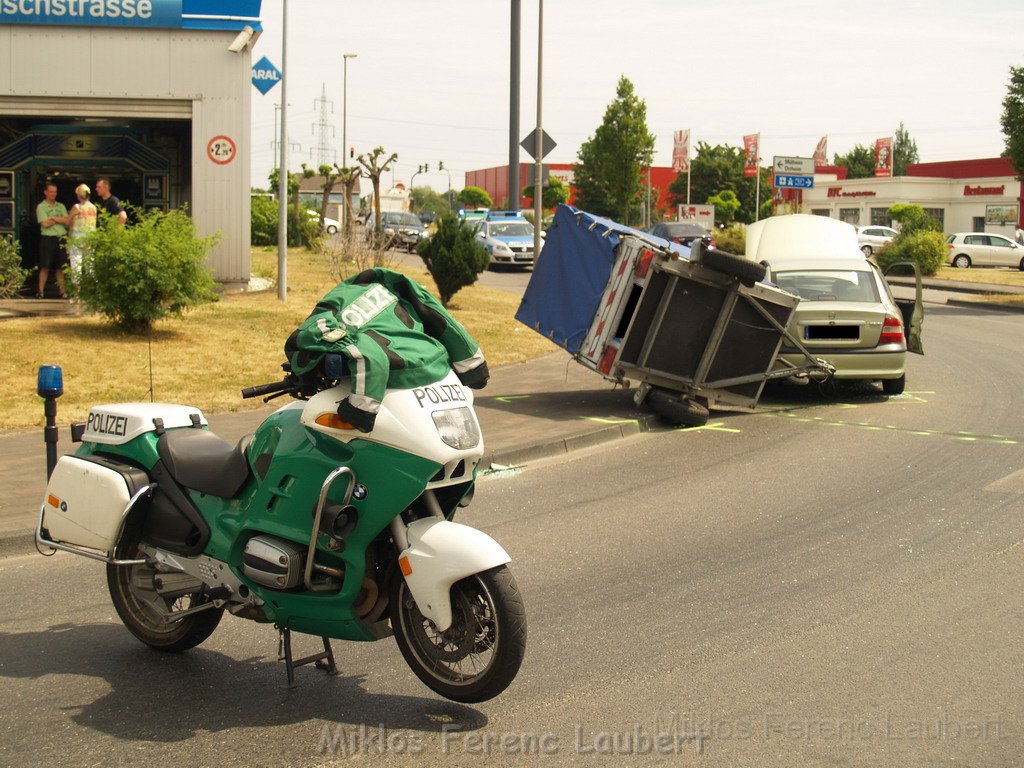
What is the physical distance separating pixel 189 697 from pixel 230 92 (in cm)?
1578

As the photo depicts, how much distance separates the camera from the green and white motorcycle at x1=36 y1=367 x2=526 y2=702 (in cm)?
438

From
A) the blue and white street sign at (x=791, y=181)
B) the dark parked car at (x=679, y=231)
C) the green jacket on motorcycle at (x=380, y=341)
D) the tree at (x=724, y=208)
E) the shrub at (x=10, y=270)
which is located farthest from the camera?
the tree at (x=724, y=208)

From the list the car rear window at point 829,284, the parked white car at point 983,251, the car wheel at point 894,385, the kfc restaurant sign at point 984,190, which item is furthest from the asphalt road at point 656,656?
the kfc restaurant sign at point 984,190

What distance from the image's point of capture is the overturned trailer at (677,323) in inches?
465

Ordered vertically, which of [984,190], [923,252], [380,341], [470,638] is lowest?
[470,638]

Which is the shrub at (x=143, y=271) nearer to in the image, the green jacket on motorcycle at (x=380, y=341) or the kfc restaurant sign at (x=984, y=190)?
the green jacket on motorcycle at (x=380, y=341)

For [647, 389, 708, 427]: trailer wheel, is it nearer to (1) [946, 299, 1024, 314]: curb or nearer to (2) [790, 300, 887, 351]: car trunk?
(2) [790, 300, 887, 351]: car trunk

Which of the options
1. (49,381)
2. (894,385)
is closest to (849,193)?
(894,385)

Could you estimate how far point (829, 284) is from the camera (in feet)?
46.3

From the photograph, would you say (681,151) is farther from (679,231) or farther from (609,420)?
(609,420)

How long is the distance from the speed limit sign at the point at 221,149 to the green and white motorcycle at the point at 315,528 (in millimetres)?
14586

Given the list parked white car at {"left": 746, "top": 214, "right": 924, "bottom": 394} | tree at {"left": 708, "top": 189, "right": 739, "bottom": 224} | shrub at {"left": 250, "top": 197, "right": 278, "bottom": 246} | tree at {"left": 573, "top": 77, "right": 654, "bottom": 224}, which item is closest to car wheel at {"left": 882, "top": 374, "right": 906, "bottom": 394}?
parked white car at {"left": 746, "top": 214, "right": 924, "bottom": 394}

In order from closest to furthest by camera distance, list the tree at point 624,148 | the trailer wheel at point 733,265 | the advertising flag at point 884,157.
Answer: the trailer wheel at point 733,265, the tree at point 624,148, the advertising flag at point 884,157

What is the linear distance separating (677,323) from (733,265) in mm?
807
